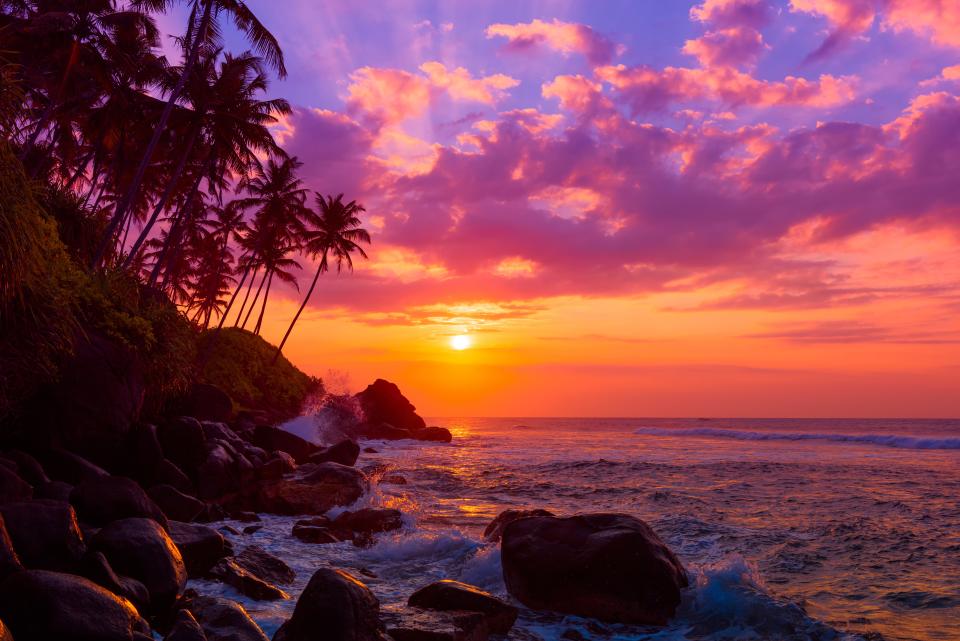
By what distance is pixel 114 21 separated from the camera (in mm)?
25125

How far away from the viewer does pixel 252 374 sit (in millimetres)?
39906

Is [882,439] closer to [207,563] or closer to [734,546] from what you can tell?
[734,546]

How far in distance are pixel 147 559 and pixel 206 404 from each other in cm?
1369

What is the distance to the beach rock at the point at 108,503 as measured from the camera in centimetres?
789

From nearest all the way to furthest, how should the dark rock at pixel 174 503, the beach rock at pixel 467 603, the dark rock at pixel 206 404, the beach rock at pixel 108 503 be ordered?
the beach rock at pixel 467 603, the beach rock at pixel 108 503, the dark rock at pixel 174 503, the dark rock at pixel 206 404

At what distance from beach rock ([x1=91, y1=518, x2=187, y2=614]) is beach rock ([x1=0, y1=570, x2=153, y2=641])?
1.21 m

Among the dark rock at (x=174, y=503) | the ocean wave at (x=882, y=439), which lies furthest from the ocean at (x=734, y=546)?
the ocean wave at (x=882, y=439)

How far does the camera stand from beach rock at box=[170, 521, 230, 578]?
769cm

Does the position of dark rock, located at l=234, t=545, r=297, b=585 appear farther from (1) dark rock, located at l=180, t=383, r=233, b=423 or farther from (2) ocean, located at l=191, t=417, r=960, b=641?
(1) dark rock, located at l=180, t=383, r=233, b=423

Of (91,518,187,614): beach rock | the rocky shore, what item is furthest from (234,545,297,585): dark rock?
(91,518,187,614): beach rock

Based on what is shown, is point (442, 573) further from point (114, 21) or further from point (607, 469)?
point (114, 21)

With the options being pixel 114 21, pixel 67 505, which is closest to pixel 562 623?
pixel 67 505

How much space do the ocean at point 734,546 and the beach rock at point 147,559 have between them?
887 mm

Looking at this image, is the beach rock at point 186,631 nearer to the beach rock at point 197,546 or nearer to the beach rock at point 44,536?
the beach rock at point 44,536
